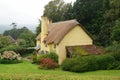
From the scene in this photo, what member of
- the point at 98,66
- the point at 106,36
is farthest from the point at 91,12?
the point at 98,66

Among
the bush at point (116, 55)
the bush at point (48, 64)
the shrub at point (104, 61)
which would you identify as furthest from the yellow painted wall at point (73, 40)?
the shrub at point (104, 61)

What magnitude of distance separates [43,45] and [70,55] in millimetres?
8570

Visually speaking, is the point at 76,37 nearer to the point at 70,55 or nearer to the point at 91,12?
the point at 70,55

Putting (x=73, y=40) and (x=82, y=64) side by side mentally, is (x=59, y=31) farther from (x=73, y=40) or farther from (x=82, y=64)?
(x=82, y=64)

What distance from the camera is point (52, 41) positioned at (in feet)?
143

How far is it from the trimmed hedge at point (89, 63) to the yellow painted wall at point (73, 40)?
5372mm

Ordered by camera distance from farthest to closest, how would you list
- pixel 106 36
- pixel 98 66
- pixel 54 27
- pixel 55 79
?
pixel 106 36
pixel 54 27
pixel 98 66
pixel 55 79

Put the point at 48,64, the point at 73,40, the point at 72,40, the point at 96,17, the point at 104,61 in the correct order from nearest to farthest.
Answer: the point at 104,61, the point at 48,64, the point at 72,40, the point at 73,40, the point at 96,17

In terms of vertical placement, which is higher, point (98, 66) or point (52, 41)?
Result: point (52, 41)

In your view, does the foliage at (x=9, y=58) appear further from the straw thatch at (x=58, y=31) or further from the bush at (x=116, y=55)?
the bush at (x=116, y=55)

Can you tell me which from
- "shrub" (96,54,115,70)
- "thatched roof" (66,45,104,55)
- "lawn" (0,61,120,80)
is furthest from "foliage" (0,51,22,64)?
"shrub" (96,54,115,70)

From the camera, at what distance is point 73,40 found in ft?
142

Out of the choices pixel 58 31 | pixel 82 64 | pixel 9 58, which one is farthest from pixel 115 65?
pixel 9 58

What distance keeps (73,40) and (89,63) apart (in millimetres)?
7996
